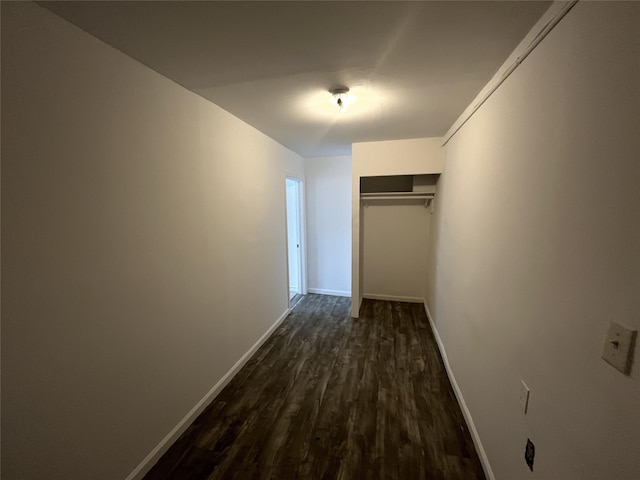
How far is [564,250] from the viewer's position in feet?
3.04

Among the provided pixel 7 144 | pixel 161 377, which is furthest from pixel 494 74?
pixel 161 377

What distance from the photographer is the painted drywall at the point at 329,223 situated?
4.29 m

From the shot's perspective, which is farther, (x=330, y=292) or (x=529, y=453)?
(x=330, y=292)

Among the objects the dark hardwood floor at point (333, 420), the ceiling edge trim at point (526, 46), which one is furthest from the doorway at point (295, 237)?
the ceiling edge trim at point (526, 46)

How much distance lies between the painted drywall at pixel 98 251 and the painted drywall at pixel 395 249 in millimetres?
2702

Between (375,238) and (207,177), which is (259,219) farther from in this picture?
(375,238)

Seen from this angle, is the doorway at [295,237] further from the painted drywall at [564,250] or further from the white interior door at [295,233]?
the painted drywall at [564,250]

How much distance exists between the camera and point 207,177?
6.72ft

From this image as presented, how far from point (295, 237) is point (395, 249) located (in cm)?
166

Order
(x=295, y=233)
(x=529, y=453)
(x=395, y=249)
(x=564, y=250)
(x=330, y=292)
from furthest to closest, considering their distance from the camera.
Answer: (x=330, y=292), (x=295, y=233), (x=395, y=249), (x=529, y=453), (x=564, y=250)

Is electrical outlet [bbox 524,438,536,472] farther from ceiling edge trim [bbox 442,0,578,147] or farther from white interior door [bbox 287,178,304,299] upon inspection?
white interior door [bbox 287,178,304,299]

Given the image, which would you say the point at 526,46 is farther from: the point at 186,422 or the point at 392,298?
the point at 392,298

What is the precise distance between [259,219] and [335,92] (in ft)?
5.22

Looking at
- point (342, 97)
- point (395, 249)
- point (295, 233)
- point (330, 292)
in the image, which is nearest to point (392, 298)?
point (395, 249)
